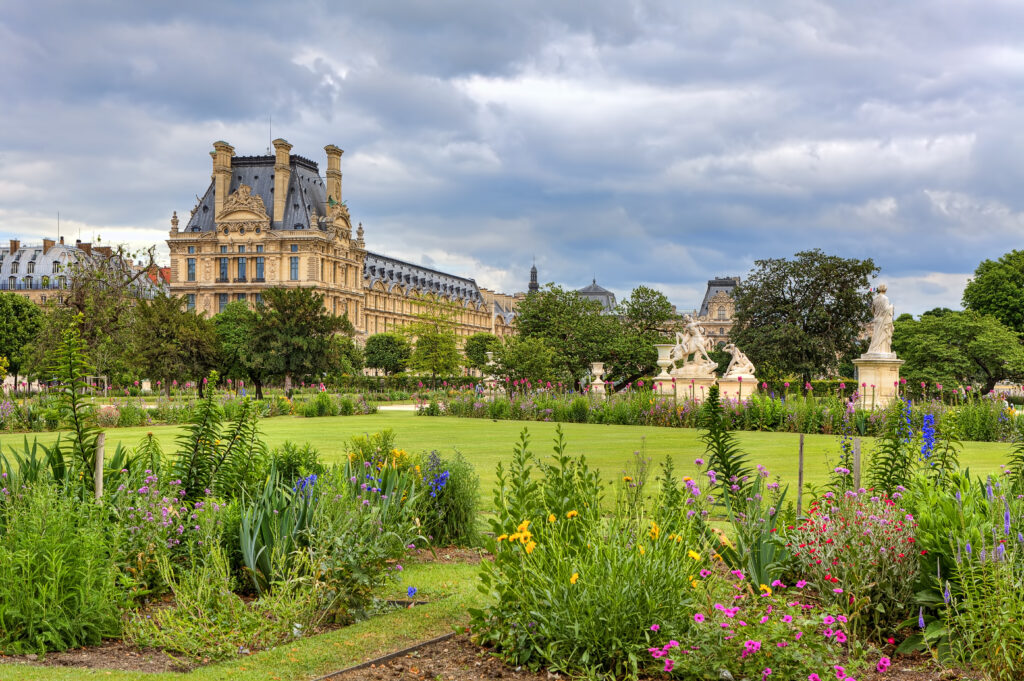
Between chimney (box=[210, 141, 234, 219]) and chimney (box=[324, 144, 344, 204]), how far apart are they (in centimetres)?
1102

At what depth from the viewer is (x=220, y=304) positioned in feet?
332

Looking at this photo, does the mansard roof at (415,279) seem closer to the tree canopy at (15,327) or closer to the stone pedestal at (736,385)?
the tree canopy at (15,327)

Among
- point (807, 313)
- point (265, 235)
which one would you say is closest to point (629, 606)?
point (807, 313)

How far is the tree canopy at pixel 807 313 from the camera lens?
176 ft

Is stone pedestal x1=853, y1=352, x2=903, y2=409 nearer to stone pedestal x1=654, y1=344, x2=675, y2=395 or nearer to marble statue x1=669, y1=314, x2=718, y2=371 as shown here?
marble statue x1=669, y1=314, x2=718, y2=371

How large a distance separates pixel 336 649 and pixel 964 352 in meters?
56.3

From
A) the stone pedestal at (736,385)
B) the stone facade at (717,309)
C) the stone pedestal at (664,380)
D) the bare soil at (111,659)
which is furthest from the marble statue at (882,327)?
the stone facade at (717,309)

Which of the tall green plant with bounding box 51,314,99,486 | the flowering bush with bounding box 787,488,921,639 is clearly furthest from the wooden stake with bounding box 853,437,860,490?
the tall green plant with bounding box 51,314,99,486

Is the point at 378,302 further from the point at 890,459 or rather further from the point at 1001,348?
the point at 890,459

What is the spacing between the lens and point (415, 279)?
431ft

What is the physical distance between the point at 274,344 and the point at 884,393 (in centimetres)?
2778

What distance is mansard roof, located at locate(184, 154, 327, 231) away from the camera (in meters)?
100

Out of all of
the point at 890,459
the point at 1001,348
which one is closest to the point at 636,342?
the point at 1001,348

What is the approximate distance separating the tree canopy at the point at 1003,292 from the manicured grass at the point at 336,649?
6411 cm
